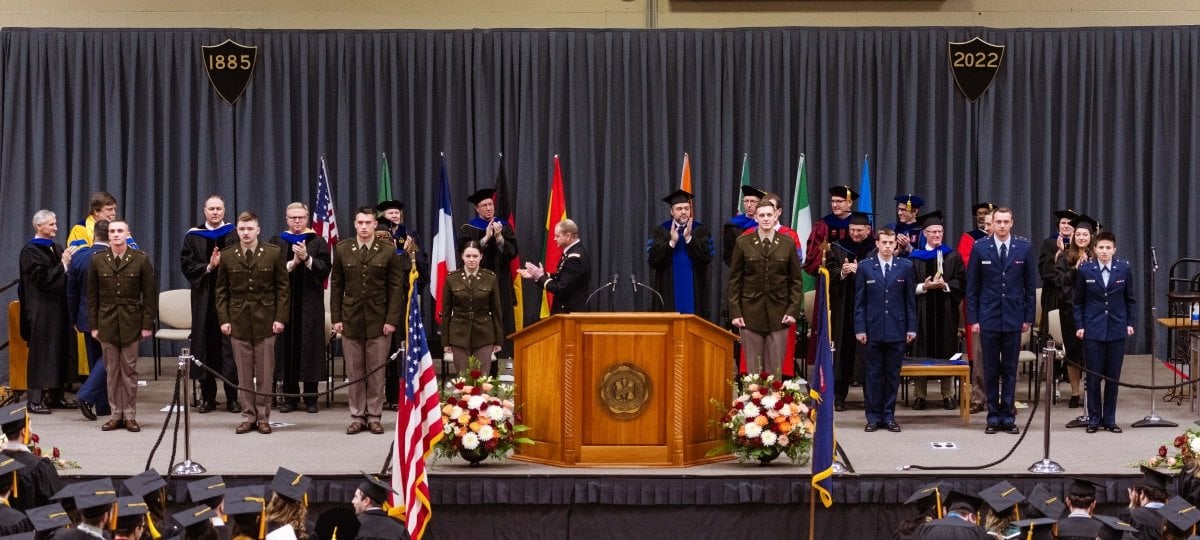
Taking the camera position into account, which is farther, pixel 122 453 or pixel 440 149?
pixel 440 149

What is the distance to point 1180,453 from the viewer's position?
9141mm

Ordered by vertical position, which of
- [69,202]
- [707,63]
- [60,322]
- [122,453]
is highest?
[707,63]

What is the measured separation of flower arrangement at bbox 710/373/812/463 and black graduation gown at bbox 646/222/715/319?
3.57 meters

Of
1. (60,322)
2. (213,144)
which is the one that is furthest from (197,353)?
(213,144)

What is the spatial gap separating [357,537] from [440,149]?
9.00 m

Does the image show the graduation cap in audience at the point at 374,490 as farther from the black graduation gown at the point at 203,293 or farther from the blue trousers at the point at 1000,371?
the blue trousers at the point at 1000,371

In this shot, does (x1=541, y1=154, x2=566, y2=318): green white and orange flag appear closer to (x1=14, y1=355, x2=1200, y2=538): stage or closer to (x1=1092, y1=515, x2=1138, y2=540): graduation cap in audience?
(x1=14, y1=355, x2=1200, y2=538): stage

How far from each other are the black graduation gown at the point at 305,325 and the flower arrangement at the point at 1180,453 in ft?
20.4

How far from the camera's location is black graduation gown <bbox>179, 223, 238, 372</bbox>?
11305mm

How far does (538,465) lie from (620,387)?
75 cm

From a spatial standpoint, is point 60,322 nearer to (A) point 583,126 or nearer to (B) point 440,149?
(B) point 440,149

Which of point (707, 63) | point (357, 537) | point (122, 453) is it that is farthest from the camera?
point (707, 63)

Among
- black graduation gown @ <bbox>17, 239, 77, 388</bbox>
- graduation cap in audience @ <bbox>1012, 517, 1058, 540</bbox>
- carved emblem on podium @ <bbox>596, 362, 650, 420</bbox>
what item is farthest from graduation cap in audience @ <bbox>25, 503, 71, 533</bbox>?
black graduation gown @ <bbox>17, 239, 77, 388</bbox>

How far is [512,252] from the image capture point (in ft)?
43.8
